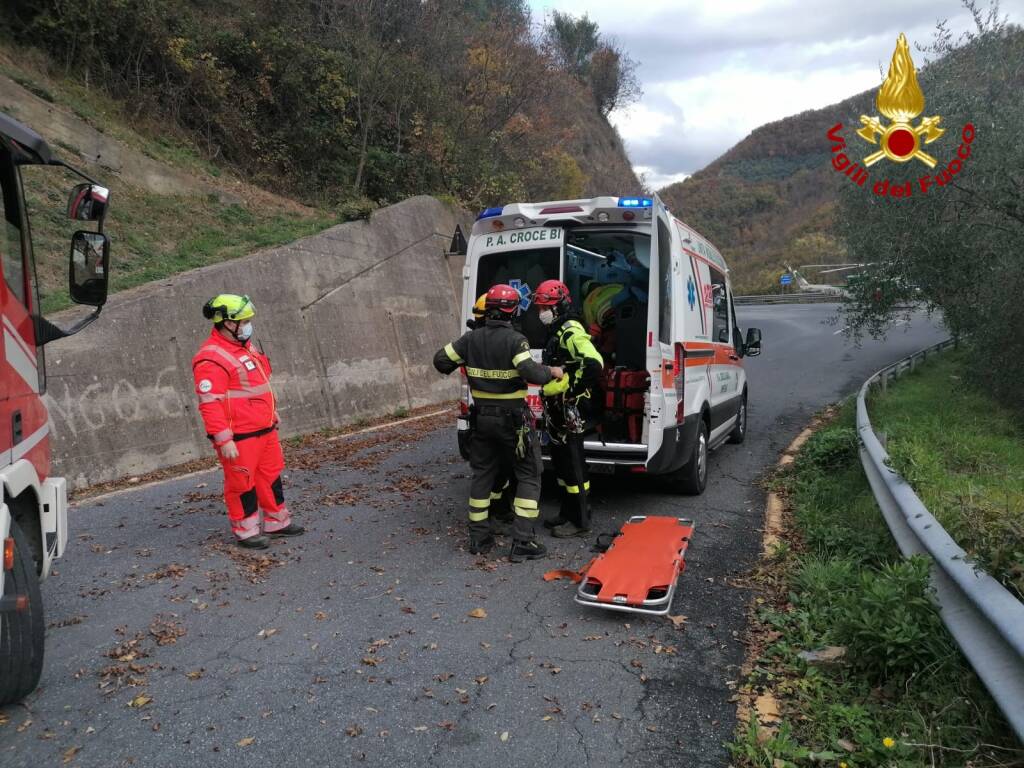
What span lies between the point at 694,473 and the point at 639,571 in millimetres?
2378

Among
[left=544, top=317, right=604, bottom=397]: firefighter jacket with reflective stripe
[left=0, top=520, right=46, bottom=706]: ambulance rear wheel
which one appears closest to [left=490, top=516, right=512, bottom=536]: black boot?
[left=544, top=317, right=604, bottom=397]: firefighter jacket with reflective stripe

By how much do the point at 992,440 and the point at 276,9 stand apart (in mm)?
16379

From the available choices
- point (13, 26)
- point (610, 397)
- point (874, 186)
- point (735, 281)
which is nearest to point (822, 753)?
point (610, 397)

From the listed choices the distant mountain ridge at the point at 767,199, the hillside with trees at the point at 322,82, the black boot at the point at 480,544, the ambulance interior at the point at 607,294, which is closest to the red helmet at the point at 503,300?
the ambulance interior at the point at 607,294

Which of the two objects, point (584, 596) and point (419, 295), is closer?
point (584, 596)

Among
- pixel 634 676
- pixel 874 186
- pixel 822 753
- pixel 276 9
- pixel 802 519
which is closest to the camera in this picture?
pixel 822 753

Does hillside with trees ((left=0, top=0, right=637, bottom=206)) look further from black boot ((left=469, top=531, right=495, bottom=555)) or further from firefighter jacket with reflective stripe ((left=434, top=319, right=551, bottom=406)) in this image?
black boot ((left=469, top=531, right=495, bottom=555))

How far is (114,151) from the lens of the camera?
476 inches

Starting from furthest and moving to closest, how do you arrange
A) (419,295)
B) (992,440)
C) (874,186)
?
(419,295), (874,186), (992,440)

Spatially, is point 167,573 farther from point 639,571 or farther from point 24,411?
point 639,571

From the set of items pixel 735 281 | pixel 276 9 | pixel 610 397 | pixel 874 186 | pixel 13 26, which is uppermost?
pixel 276 9

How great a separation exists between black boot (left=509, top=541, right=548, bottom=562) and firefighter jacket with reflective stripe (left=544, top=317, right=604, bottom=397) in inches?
46.2

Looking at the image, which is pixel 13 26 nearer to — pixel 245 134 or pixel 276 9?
pixel 245 134

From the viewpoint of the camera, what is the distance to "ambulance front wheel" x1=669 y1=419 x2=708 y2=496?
6.57 metres
